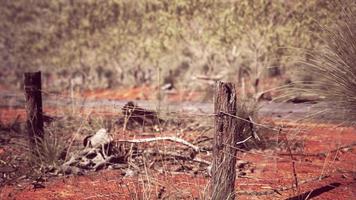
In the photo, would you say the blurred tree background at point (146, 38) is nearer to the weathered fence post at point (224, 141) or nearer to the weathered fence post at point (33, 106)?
the weathered fence post at point (33, 106)

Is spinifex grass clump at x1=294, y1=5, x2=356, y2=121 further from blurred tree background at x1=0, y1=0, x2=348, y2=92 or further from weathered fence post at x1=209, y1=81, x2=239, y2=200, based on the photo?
blurred tree background at x1=0, y1=0, x2=348, y2=92

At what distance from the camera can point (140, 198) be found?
3.57m

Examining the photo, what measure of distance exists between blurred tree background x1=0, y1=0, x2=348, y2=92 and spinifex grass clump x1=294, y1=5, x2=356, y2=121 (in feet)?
22.9

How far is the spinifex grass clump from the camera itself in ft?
12.6

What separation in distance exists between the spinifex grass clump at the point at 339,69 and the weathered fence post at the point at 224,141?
3.20 ft

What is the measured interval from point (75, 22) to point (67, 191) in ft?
58.3

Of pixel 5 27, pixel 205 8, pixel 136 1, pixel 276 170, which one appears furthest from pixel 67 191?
pixel 5 27

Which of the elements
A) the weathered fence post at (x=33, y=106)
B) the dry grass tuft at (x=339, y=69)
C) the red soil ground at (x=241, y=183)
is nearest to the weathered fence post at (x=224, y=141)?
the red soil ground at (x=241, y=183)

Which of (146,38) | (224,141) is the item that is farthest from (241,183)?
(146,38)

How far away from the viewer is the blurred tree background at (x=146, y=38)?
12.9 metres

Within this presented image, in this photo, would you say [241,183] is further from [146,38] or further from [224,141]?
[146,38]

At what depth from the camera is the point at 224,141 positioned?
3297 millimetres

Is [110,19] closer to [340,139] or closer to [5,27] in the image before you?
[5,27]

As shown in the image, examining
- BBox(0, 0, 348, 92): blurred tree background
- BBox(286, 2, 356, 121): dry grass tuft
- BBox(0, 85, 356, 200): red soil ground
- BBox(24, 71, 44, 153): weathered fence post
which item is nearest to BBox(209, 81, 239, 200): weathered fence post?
BBox(0, 85, 356, 200): red soil ground
